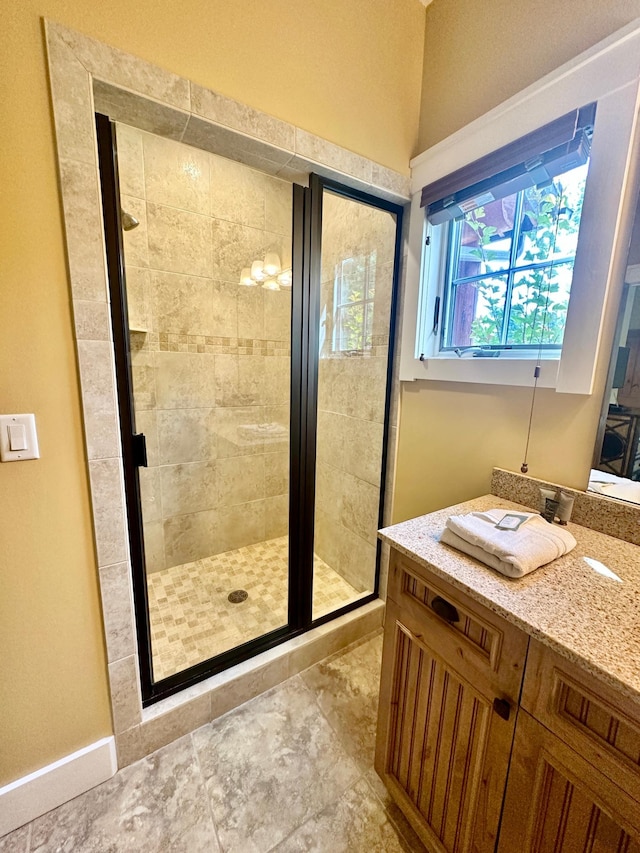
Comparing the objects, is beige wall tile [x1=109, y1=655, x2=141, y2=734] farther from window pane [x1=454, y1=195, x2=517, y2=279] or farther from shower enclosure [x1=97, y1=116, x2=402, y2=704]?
window pane [x1=454, y1=195, x2=517, y2=279]

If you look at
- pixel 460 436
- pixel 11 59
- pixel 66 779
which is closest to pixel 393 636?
pixel 460 436

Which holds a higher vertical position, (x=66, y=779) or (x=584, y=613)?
(x=584, y=613)

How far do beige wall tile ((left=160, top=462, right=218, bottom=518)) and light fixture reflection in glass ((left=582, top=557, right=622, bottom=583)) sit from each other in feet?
6.35

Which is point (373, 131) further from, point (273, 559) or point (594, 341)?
point (273, 559)

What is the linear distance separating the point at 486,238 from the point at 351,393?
95 centimetres

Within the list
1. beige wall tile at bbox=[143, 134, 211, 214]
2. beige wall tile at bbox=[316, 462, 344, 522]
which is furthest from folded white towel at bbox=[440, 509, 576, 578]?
beige wall tile at bbox=[143, 134, 211, 214]

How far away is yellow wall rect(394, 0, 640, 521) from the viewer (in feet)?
3.46

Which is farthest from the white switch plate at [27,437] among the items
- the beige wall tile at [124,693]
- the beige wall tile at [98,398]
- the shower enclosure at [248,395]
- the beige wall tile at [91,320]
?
the beige wall tile at [124,693]

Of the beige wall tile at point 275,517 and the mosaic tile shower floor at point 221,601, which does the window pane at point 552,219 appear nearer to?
the beige wall tile at point 275,517

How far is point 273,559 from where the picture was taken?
2260mm

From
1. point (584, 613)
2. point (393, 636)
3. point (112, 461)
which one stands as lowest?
point (393, 636)

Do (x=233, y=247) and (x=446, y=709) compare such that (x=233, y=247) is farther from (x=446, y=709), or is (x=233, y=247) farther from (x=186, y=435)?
(x=446, y=709)

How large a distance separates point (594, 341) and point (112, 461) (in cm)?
146

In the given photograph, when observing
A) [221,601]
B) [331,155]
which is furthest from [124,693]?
[331,155]
